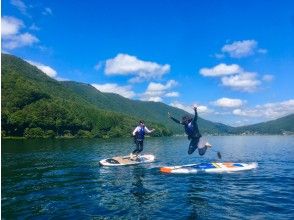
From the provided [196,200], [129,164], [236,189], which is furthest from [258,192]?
[129,164]

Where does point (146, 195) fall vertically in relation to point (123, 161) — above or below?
below

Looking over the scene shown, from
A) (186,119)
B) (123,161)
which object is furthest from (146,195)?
(123,161)

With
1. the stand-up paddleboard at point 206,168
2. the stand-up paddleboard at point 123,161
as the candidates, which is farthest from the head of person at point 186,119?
the stand-up paddleboard at point 123,161

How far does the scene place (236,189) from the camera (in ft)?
76.2

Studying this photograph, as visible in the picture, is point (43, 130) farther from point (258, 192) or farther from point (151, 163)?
point (258, 192)

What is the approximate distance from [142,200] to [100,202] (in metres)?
2.43

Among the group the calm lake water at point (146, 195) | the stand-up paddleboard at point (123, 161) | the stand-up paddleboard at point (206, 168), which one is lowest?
the calm lake water at point (146, 195)

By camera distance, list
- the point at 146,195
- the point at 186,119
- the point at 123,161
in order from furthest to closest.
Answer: the point at 123,161 < the point at 186,119 < the point at 146,195

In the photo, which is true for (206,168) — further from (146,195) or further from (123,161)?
(146,195)

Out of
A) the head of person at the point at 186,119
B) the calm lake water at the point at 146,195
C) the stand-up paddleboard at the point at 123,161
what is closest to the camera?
the calm lake water at the point at 146,195

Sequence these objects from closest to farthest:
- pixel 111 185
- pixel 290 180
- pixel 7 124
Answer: pixel 111 185 → pixel 290 180 → pixel 7 124

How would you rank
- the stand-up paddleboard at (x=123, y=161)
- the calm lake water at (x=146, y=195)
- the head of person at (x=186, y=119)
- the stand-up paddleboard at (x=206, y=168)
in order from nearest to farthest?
the calm lake water at (x=146, y=195), the head of person at (x=186, y=119), the stand-up paddleboard at (x=206, y=168), the stand-up paddleboard at (x=123, y=161)

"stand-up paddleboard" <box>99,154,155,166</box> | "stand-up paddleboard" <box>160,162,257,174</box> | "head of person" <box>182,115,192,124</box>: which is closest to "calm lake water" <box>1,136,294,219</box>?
"stand-up paddleboard" <box>160,162,257,174</box>

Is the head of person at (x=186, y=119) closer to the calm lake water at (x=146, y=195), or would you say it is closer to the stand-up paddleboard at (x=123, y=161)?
the calm lake water at (x=146, y=195)
